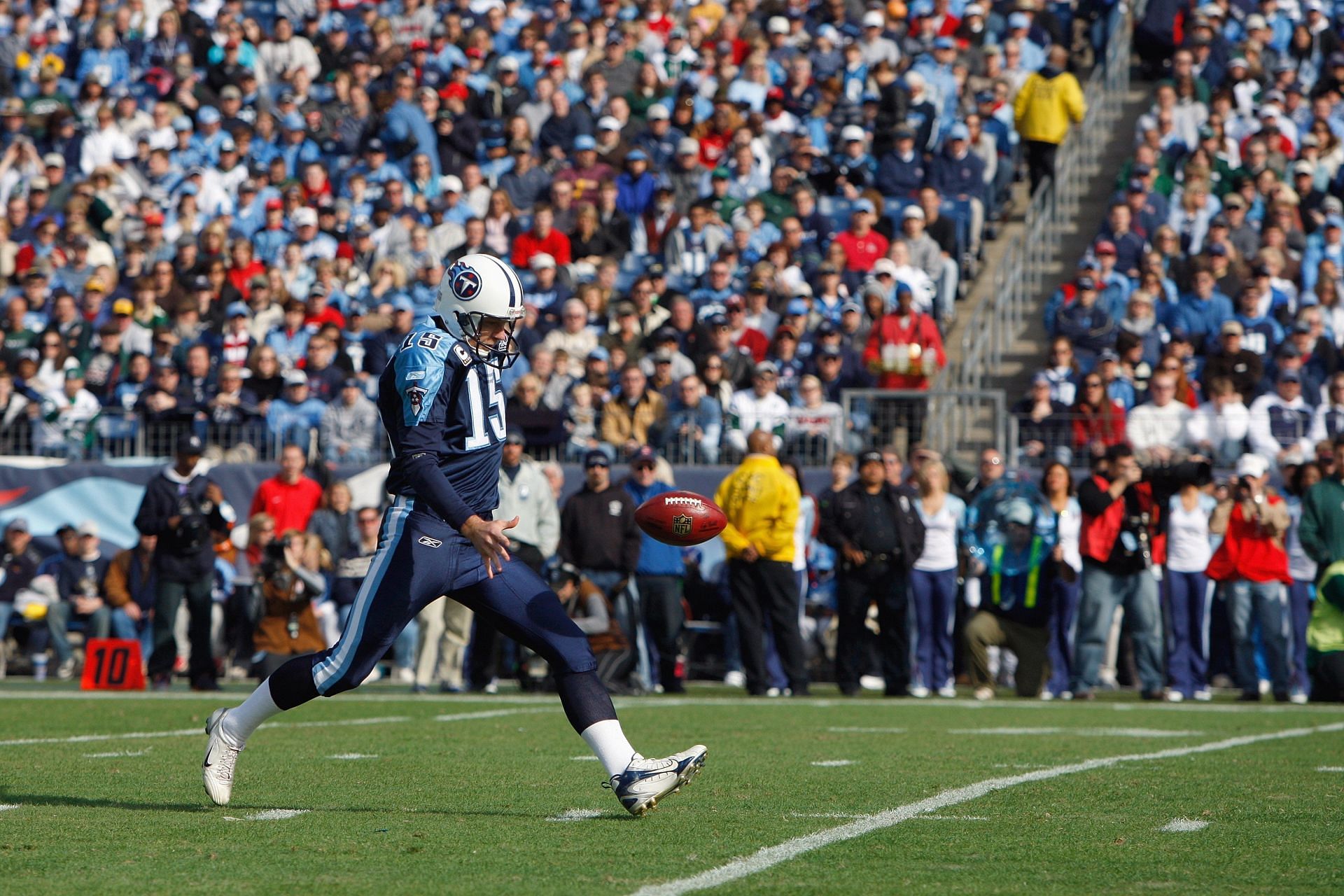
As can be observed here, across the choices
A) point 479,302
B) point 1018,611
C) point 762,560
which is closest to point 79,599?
point 762,560

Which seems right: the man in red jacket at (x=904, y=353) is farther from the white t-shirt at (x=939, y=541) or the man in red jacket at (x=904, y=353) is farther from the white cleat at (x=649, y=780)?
the white cleat at (x=649, y=780)

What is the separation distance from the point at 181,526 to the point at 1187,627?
291 inches

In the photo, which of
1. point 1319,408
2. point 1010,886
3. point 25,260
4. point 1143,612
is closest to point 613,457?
point 1143,612

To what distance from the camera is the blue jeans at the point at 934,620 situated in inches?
568

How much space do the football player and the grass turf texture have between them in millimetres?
263

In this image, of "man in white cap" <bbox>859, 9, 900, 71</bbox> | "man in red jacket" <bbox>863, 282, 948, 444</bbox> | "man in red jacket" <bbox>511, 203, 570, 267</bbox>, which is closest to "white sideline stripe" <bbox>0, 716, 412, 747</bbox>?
"man in red jacket" <bbox>863, 282, 948, 444</bbox>

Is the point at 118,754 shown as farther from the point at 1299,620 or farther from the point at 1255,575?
the point at 1299,620

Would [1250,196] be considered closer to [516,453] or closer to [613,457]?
[613,457]

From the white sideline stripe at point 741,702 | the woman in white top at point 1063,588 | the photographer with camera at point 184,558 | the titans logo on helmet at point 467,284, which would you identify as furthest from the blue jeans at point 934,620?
the titans logo on helmet at point 467,284

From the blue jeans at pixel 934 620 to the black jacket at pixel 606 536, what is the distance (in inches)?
83.0

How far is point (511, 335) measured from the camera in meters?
6.70

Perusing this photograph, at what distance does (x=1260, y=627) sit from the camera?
14336mm

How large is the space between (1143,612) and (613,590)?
3.90 metres

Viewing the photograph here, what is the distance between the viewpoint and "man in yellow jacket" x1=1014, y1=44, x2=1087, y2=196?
802 inches
